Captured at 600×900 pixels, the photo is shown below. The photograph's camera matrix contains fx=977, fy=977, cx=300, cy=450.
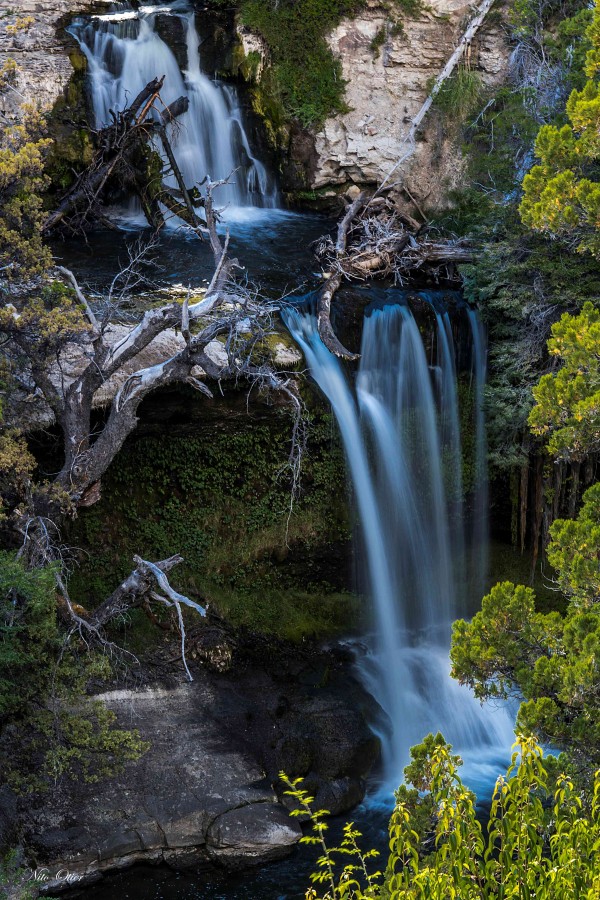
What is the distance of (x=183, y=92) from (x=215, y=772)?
11197 mm

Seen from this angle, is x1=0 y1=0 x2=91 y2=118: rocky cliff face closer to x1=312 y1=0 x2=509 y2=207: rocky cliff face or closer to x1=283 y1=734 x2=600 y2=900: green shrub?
x1=312 y1=0 x2=509 y2=207: rocky cliff face

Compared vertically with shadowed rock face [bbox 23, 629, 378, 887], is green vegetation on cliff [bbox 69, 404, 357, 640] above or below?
above

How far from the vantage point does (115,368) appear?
974 cm

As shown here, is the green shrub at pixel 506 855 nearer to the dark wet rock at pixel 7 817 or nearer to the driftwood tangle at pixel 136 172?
the dark wet rock at pixel 7 817

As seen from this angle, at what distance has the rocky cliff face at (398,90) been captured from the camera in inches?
670

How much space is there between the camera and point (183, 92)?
53.2 feet

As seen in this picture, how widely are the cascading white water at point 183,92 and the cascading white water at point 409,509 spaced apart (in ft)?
16.3

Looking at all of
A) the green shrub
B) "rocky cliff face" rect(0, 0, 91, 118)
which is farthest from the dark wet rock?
"rocky cliff face" rect(0, 0, 91, 118)

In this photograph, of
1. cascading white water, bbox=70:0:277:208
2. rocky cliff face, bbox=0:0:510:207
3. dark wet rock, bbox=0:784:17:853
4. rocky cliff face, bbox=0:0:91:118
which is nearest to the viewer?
dark wet rock, bbox=0:784:17:853

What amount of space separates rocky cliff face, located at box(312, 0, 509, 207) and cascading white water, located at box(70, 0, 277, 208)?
1420mm

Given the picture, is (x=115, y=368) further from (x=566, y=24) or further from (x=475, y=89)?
(x=475, y=89)

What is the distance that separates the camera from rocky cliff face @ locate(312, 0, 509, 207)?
1702 centimetres

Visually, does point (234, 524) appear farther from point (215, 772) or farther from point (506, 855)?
point (506, 855)

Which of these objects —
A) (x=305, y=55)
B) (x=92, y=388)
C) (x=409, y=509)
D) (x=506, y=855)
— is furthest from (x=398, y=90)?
(x=506, y=855)
